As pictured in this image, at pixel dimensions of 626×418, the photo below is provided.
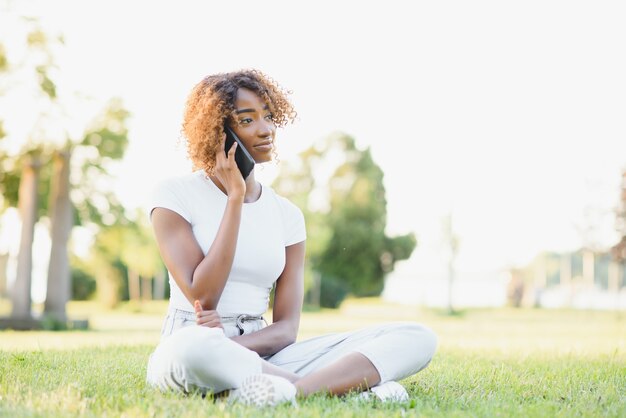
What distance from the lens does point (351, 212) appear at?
39969 mm

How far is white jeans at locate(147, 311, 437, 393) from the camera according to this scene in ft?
11.4

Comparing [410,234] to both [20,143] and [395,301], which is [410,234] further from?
[20,143]

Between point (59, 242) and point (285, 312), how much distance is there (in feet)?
49.6

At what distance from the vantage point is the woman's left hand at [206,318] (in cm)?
376

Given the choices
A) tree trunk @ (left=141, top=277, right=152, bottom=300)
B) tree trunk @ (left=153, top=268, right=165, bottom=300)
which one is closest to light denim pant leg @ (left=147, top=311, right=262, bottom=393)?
tree trunk @ (left=153, top=268, right=165, bottom=300)

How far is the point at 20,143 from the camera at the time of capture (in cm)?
1759

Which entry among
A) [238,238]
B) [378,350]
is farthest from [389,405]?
[238,238]

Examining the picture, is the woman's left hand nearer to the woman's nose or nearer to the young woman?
the young woman

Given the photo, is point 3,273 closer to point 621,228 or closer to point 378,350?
point 621,228

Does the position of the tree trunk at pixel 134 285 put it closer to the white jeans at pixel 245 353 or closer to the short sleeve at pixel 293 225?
the short sleeve at pixel 293 225

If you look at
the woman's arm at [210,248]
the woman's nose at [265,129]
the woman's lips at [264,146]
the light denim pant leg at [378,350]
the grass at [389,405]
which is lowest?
the grass at [389,405]

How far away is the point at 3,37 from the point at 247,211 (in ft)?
48.3

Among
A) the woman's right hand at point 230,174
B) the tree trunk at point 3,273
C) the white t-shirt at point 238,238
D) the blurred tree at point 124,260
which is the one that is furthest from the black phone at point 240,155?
the tree trunk at point 3,273

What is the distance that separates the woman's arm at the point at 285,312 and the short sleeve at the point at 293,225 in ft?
0.11
